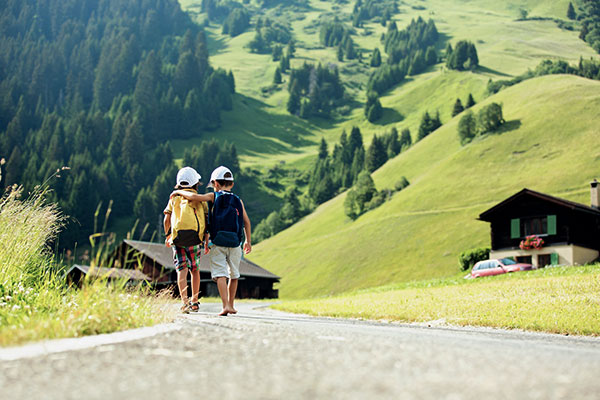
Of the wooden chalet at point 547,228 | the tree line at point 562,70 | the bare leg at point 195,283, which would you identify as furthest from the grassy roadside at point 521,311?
the tree line at point 562,70

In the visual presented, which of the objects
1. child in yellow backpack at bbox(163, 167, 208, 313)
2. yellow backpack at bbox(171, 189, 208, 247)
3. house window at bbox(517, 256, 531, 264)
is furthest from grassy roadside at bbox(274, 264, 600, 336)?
house window at bbox(517, 256, 531, 264)

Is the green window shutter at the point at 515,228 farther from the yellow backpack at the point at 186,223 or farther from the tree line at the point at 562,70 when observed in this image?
the tree line at the point at 562,70

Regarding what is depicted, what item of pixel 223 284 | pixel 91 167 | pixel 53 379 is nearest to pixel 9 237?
pixel 223 284

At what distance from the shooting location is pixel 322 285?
3004 inches

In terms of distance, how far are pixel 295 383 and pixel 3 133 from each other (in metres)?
199

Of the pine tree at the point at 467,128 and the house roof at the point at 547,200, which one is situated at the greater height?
the house roof at the point at 547,200

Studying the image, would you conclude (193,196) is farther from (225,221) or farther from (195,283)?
(195,283)

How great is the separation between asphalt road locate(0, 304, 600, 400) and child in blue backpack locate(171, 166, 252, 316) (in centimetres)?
537

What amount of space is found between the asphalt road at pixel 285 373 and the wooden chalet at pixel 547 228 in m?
51.4

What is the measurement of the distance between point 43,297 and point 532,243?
51261 mm

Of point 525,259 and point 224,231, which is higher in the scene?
point 224,231

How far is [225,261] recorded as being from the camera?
1064cm

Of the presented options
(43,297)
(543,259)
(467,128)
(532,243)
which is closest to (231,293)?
(43,297)

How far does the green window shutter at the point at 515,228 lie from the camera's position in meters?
55.1
